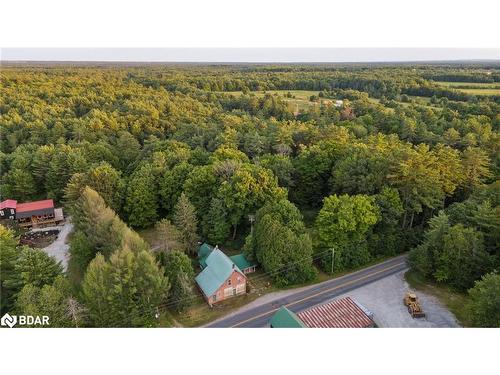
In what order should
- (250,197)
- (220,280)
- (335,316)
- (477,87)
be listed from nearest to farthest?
1. (335,316)
2. (220,280)
3. (250,197)
4. (477,87)

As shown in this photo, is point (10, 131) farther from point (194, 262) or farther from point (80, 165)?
point (194, 262)

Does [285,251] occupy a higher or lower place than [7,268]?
lower

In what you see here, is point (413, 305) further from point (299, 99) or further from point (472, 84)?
point (299, 99)

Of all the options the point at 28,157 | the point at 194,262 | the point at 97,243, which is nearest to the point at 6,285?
the point at 97,243

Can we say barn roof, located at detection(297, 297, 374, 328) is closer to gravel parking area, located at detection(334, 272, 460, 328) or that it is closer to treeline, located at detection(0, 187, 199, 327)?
gravel parking area, located at detection(334, 272, 460, 328)

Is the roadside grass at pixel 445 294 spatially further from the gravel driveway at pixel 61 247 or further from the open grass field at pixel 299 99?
the open grass field at pixel 299 99
